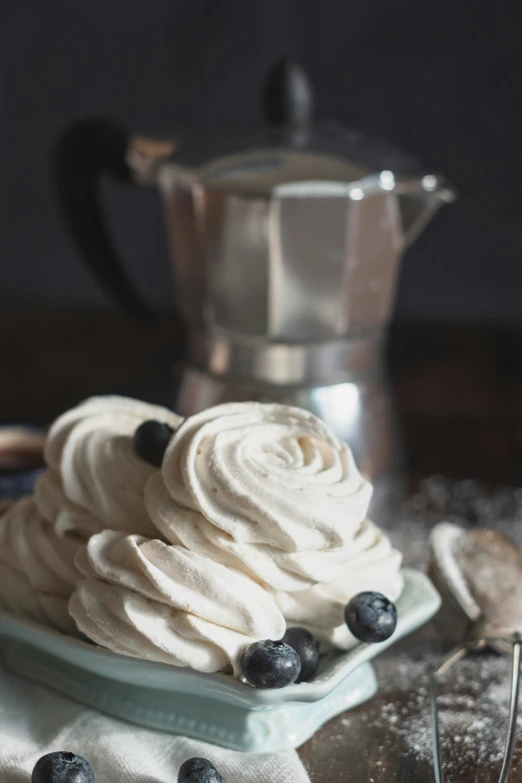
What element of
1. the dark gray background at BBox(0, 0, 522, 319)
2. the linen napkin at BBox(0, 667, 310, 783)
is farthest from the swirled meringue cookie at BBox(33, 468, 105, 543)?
the dark gray background at BBox(0, 0, 522, 319)

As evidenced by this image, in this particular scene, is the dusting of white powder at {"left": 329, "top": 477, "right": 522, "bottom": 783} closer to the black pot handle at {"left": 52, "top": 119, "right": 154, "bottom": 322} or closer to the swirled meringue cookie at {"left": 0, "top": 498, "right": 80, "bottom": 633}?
the swirled meringue cookie at {"left": 0, "top": 498, "right": 80, "bottom": 633}

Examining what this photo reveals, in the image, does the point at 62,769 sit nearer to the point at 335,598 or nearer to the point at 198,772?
the point at 198,772

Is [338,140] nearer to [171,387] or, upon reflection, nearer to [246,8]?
[246,8]

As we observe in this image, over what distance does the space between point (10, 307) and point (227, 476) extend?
117 centimetres

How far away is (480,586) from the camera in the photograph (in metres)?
0.90

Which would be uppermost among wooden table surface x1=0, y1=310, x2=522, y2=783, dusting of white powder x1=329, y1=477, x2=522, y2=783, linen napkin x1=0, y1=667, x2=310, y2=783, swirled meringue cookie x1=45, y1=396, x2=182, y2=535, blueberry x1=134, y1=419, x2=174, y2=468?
blueberry x1=134, y1=419, x2=174, y2=468

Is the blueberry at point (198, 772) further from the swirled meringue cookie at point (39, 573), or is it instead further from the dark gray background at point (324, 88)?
the dark gray background at point (324, 88)

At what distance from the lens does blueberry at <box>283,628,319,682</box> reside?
706 mm

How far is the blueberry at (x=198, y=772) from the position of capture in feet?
2.10

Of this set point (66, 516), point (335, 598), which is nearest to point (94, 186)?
point (66, 516)

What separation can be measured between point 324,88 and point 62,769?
4.00 ft

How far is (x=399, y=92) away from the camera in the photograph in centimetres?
156

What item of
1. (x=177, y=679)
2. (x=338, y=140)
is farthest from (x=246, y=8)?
(x=177, y=679)

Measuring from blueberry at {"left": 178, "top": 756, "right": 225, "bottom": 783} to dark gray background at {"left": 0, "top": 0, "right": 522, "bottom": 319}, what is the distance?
1.13m
